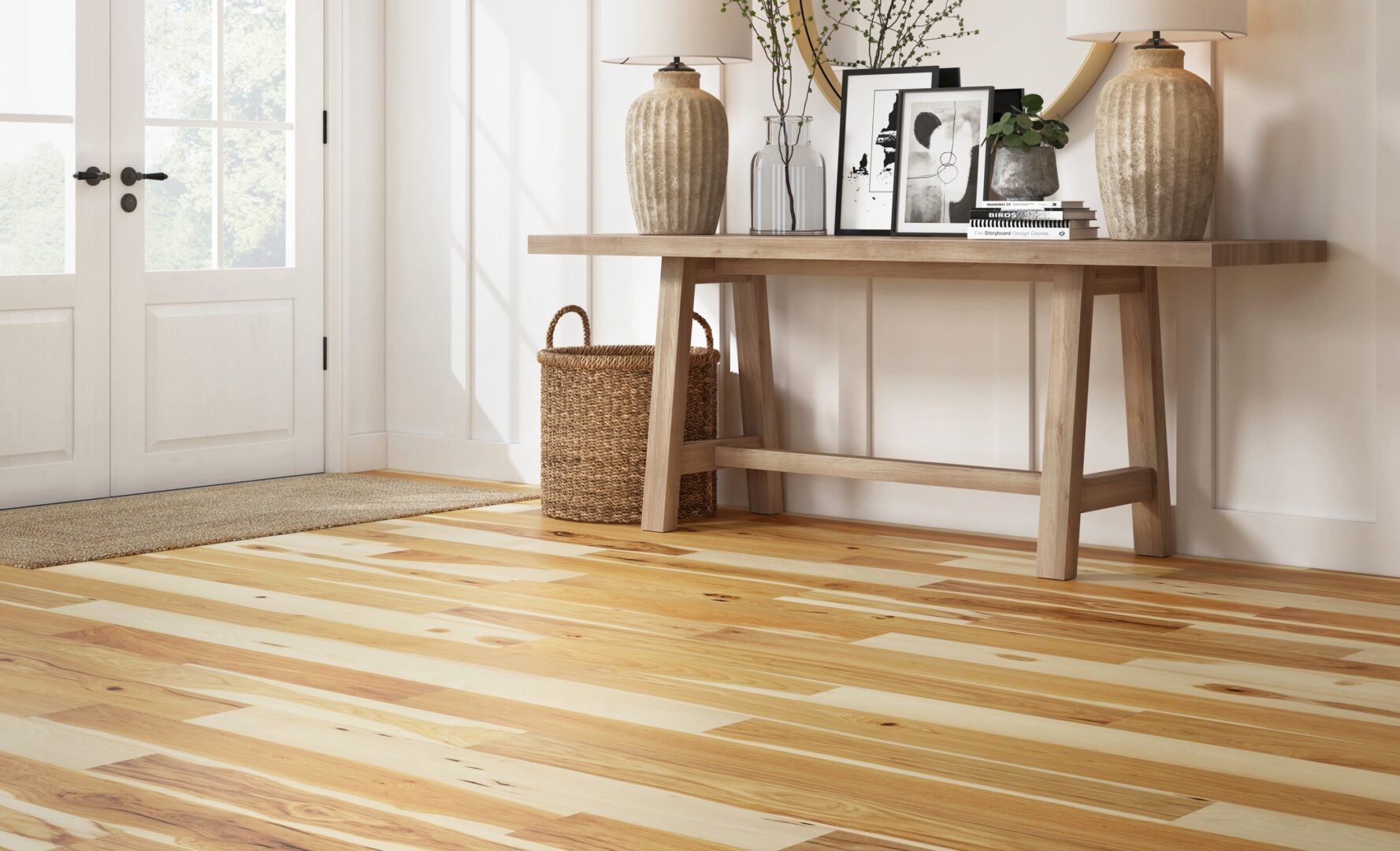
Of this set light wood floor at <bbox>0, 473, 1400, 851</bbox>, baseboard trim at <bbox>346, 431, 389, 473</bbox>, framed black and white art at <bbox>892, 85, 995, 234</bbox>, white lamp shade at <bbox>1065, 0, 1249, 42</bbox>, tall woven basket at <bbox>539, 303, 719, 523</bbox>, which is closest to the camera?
light wood floor at <bbox>0, 473, 1400, 851</bbox>

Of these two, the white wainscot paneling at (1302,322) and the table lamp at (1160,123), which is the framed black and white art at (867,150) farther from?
the white wainscot paneling at (1302,322)

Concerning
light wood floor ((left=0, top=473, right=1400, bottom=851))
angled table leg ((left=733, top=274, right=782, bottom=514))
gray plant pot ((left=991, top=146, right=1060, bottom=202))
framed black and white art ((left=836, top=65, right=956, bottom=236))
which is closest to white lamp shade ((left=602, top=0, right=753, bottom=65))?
framed black and white art ((left=836, top=65, right=956, bottom=236))

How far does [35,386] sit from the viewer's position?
441cm

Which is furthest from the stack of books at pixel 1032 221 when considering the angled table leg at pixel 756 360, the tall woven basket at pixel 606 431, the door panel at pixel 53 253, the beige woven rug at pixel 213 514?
the door panel at pixel 53 253

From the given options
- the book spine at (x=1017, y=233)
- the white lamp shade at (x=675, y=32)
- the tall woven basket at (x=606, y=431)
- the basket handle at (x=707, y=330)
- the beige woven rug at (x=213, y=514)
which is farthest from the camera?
the basket handle at (x=707, y=330)

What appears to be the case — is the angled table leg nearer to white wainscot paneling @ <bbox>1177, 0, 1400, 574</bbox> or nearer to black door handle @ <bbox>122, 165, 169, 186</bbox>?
white wainscot paneling @ <bbox>1177, 0, 1400, 574</bbox>

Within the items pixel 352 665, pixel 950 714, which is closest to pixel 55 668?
pixel 352 665

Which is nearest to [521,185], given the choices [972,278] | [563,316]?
[563,316]

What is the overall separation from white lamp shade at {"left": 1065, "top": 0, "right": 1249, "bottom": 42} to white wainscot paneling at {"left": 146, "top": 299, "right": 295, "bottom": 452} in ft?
8.63

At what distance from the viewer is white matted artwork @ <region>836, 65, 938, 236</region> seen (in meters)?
3.88

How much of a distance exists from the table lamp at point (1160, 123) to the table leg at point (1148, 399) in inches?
9.8

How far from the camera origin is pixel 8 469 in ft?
14.3

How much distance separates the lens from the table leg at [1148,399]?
360cm

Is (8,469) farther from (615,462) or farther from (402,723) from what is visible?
(402,723)
